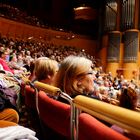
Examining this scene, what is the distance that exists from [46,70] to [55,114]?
111cm

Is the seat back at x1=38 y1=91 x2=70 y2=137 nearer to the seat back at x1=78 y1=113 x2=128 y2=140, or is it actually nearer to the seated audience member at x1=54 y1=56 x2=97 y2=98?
the seated audience member at x1=54 y1=56 x2=97 y2=98

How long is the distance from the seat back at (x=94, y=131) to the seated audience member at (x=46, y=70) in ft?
4.76

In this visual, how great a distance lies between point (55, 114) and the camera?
1.35m

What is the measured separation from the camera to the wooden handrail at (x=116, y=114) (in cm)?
63

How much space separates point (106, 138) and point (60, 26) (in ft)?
38.5

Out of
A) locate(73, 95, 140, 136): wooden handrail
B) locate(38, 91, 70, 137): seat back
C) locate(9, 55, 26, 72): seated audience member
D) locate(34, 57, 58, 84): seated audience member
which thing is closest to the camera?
locate(73, 95, 140, 136): wooden handrail

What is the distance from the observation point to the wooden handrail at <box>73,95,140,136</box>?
2.06 ft

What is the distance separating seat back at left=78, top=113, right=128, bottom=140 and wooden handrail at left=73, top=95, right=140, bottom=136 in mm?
44

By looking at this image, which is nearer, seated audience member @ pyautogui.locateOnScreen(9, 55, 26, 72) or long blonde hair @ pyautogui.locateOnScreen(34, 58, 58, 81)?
long blonde hair @ pyautogui.locateOnScreen(34, 58, 58, 81)

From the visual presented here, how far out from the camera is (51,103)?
1418 millimetres

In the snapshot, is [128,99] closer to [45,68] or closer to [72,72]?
[72,72]

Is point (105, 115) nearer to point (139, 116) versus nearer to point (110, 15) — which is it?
point (139, 116)

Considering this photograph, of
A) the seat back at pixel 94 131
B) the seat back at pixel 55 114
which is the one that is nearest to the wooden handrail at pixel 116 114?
the seat back at pixel 94 131

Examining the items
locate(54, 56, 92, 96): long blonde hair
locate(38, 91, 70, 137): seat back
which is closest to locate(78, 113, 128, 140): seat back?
locate(38, 91, 70, 137): seat back
